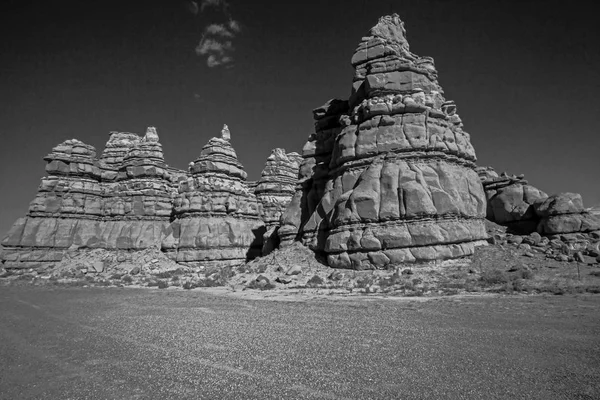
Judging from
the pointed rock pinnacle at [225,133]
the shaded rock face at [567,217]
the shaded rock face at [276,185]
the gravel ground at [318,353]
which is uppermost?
the pointed rock pinnacle at [225,133]

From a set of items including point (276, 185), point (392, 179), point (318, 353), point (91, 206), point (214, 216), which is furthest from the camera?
point (276, 185)

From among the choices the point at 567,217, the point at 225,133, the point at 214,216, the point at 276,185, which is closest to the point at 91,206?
the point at 214,216

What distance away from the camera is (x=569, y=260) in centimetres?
1573

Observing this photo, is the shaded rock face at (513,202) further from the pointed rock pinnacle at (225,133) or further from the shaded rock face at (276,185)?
the pointed rock pinnacle at (225,133)

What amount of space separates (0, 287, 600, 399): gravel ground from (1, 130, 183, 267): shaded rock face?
25768 millimetres

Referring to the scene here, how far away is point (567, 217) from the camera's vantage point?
19359mm

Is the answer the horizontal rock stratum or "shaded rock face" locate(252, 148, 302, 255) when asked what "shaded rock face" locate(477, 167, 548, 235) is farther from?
"shaded rock face" locate(252, 148, 302, 255)

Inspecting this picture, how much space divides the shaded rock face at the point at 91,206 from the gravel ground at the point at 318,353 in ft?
84.5

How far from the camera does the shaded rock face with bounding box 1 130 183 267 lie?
31.4 m

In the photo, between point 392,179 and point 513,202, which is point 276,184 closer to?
point 392,179

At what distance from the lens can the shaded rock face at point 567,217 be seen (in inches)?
749

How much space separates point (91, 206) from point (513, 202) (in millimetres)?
40506

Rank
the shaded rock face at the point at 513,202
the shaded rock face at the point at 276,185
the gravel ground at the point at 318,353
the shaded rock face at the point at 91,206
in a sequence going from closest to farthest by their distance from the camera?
the gravel ground at the point at 318,353, the shaded rock face at the point at 513,202, the shaded rock face at the point at 91,206, the shaded rock face at the point at 276,185

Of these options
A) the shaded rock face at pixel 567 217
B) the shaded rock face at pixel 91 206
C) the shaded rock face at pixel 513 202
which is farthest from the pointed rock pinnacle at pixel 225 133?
the shaded rock face at pixel 567 217
